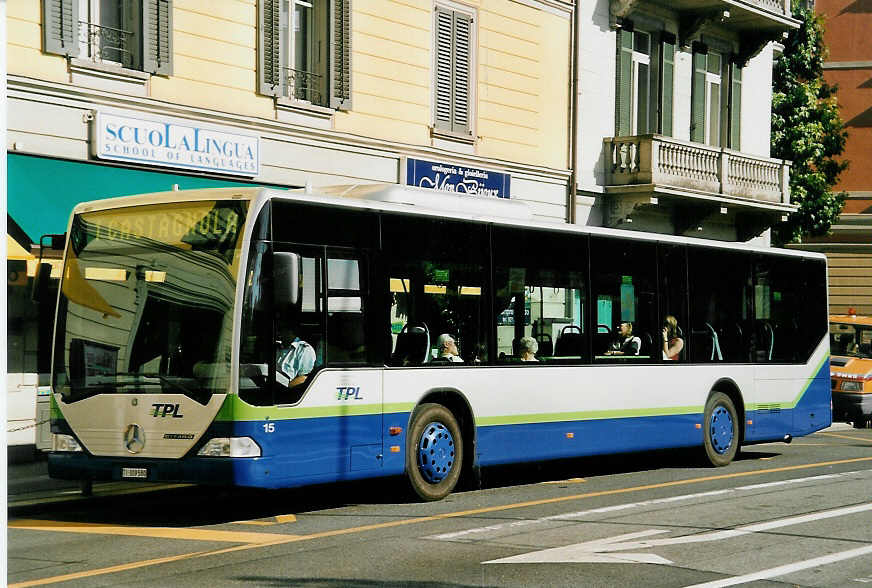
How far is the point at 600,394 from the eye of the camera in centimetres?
1455

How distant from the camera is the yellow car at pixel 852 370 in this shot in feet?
82.9

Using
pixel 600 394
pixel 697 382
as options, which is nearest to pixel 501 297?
pixel 600 394

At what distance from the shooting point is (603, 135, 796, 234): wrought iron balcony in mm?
26406

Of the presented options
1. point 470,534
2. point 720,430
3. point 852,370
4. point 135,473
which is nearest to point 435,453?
point 470,534

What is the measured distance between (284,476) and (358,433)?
1.00 meters

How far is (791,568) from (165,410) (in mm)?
4867

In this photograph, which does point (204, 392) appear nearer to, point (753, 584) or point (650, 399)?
point (753, 584)

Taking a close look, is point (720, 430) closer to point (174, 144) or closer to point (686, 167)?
point (174, 144)

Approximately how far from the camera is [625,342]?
1506 cm

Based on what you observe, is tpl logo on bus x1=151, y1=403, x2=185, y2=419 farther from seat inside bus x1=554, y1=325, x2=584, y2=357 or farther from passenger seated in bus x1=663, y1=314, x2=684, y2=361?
passenger seated in bus x1=663, y1=314, x2=684, y2=361

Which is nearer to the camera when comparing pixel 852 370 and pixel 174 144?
pixel 174 144

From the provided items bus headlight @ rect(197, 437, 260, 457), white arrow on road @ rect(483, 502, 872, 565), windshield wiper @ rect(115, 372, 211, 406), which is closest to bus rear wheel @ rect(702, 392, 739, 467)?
white arrow on road @ rect(483, 502, 872, 565)

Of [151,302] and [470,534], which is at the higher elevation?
[151,302]

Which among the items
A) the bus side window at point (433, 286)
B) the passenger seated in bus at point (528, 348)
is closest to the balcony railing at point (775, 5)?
the passenger seated in bus at point (528, 348)
